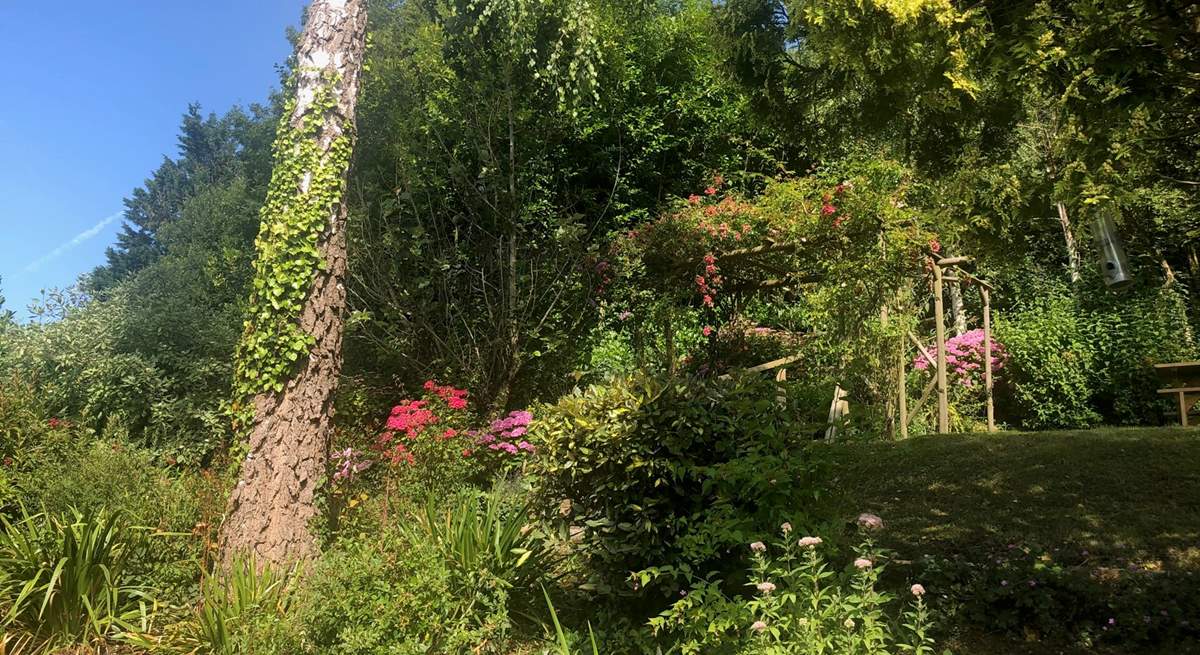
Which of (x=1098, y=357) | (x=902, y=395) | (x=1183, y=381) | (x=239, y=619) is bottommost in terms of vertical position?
(x=239, y=619)

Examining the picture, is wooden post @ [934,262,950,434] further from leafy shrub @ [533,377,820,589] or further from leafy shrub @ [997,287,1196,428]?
leafy shrub @ [533,377,820,589]

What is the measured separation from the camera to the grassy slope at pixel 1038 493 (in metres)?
3.23

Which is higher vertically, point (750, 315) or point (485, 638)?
point (750, 315)

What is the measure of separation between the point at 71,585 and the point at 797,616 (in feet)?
10.8

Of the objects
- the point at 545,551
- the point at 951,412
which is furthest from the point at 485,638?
the point at 951,412

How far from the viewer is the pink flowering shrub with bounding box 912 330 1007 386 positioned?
8.17m

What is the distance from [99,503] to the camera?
3.66 m

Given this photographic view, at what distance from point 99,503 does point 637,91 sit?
7.66 meters

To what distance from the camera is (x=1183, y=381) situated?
22.8 ft

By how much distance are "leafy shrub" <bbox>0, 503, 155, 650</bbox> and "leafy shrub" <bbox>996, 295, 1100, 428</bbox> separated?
9.38 metres

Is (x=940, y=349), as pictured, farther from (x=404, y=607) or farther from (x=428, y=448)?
(x=404, y=607)

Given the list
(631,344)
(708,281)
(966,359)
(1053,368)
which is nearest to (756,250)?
(708,281)

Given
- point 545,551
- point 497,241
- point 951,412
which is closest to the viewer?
point 545,551

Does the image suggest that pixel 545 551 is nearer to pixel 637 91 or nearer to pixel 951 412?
pixel 951 412
